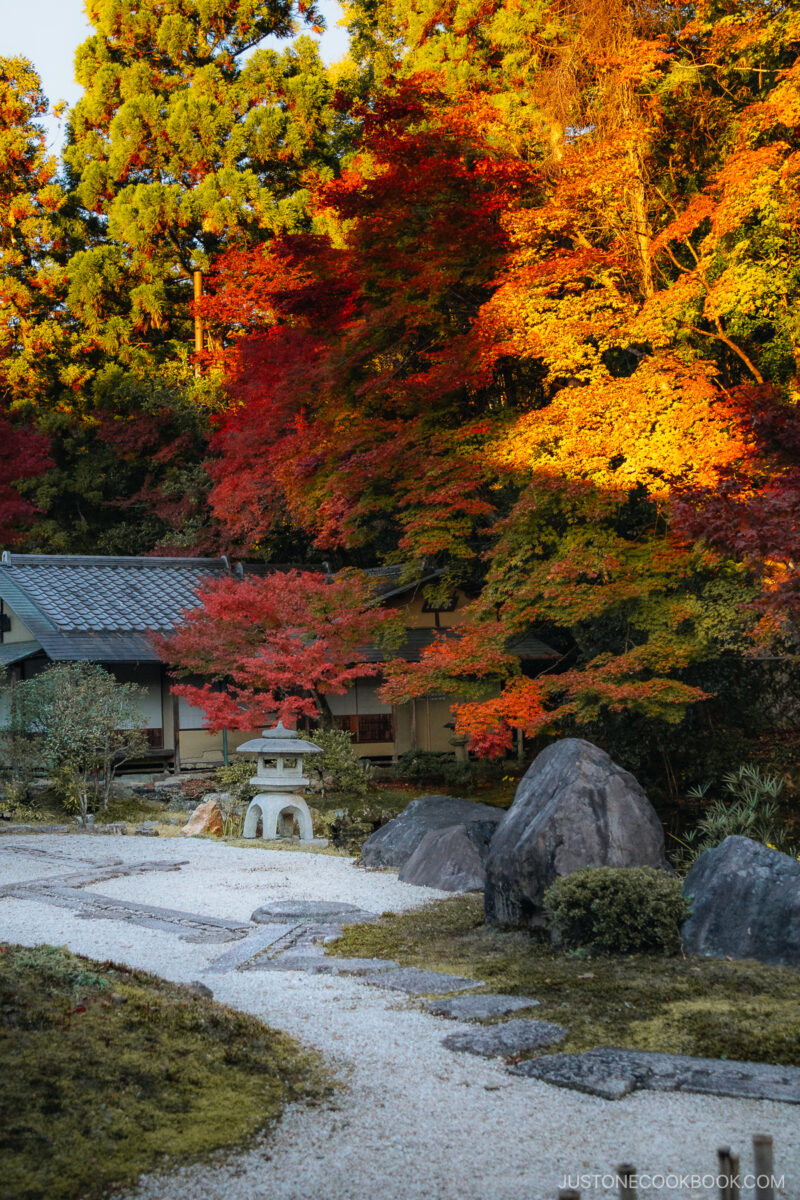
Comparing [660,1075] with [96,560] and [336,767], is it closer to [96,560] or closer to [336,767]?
[336,767]

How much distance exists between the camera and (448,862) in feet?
29.6

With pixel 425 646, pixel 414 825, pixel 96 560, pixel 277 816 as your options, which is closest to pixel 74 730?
pixel 277 816

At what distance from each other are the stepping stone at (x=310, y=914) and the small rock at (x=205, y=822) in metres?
5.28

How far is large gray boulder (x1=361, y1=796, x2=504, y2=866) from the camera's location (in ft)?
33.4

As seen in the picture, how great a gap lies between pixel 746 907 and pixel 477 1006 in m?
1.99

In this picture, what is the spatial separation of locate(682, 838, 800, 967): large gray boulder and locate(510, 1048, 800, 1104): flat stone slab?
1.74 meters

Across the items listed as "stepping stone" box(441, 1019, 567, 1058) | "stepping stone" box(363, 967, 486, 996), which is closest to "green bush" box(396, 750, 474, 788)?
"stepping stone" box(363, 967, 486, 996)

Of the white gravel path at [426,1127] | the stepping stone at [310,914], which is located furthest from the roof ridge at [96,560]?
the white gravel path at [426,1127]

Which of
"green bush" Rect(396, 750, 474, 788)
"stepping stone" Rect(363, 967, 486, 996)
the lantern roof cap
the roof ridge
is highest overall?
the roof ridge

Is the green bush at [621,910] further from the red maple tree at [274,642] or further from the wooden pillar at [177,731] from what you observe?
the wooden pillar at [177,731]

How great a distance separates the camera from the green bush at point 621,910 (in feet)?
20.5

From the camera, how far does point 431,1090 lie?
4.07m

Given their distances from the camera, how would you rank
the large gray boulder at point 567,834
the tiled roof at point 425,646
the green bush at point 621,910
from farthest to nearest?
the tiled roof at point 425,646 → the large gray boulder at point 567,834 → the green bush at point 621,910

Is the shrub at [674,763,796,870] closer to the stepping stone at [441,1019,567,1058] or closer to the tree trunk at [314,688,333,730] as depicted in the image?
the tree trunk at [314,688,333,730]
